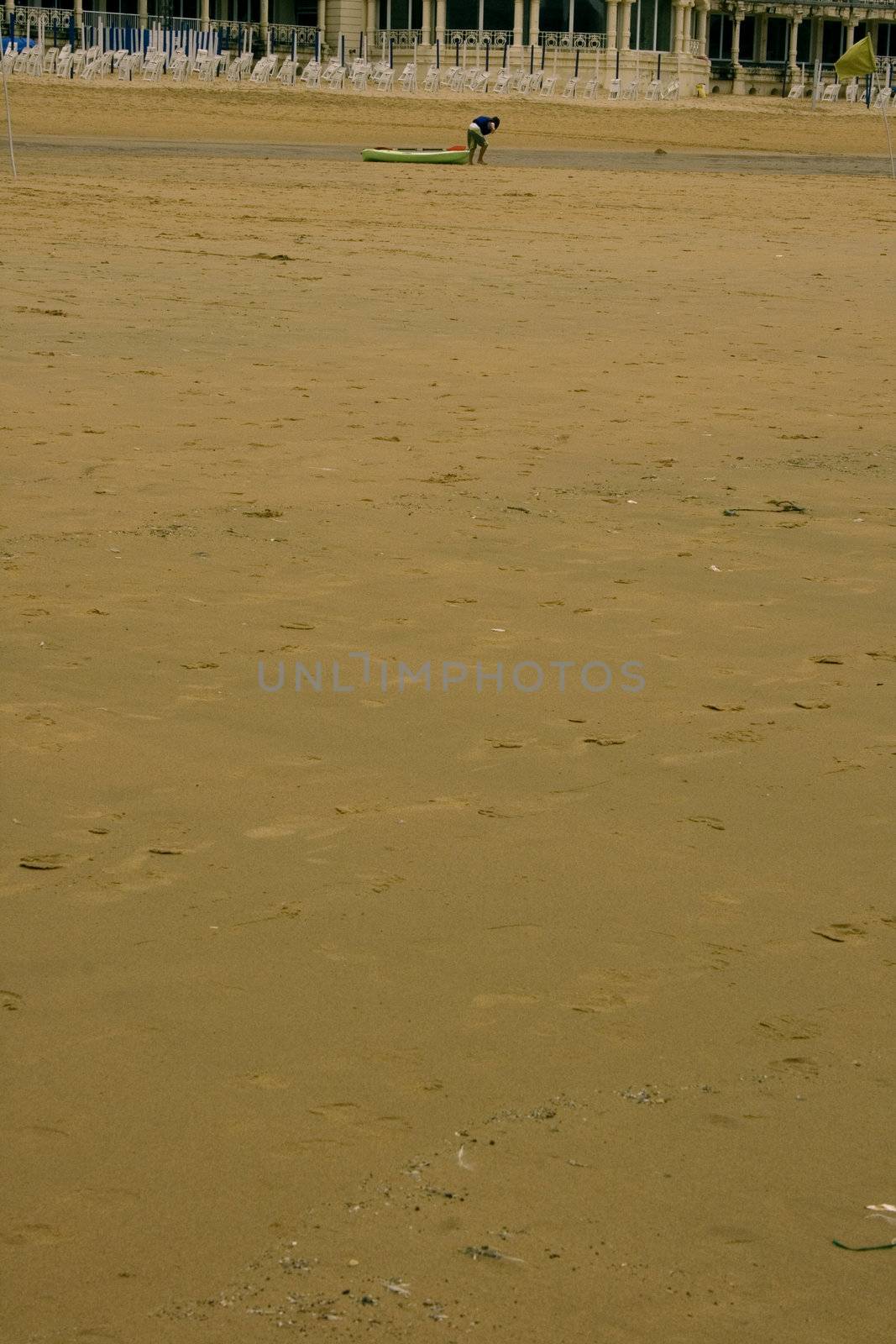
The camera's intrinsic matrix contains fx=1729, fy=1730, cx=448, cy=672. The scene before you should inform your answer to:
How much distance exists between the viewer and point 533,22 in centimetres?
6406

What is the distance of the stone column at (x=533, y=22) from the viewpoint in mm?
64062

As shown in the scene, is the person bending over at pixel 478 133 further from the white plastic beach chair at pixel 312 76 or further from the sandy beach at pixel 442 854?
the white plastic beach chair at pixel 312 76

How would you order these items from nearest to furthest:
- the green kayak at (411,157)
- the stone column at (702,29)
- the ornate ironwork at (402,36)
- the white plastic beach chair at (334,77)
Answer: the green kayak at (411,157), the white plastic beach chair at (334,77), the ornate ironwork at (402,36), the stone column at (702,29)

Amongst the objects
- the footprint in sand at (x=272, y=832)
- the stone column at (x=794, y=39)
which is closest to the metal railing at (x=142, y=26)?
the stone column at (x=794, y=39)

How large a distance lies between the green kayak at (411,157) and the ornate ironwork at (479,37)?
38250 millimetres

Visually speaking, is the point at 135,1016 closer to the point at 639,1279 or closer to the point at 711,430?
the point at 639,1279

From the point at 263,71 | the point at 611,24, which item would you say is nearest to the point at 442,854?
the point at 263,71

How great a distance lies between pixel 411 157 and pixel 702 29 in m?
46.6

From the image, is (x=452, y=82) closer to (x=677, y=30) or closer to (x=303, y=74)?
(x=303, y=74)

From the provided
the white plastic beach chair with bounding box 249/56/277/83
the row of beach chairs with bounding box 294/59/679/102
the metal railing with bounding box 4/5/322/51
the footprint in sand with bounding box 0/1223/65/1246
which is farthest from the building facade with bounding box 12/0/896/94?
the footprint in sand with bounding box 0/1223/65/1246

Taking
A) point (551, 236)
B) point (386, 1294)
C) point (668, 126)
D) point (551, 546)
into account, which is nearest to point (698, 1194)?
point (386, 1294)

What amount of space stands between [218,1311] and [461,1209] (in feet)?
1.38

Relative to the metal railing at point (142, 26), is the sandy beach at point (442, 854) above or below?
below

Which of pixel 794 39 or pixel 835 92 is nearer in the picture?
pixel 835 92
